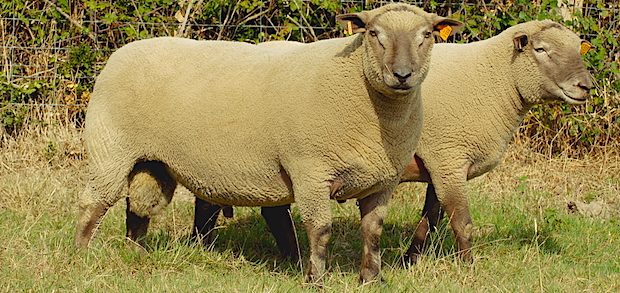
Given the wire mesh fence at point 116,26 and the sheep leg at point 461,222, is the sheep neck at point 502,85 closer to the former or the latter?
the sheep leg at point 461,222

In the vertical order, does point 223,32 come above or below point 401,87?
below

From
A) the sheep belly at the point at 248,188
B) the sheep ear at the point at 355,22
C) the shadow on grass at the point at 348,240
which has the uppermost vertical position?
the sheep ear at the point at 355,22

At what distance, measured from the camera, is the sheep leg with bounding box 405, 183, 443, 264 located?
628 cm

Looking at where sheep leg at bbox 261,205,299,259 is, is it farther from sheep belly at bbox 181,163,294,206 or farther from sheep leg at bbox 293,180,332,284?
sheep leg at bbox 293,180,332,284

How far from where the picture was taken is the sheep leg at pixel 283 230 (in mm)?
6184

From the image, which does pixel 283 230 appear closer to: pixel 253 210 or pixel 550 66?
pixel 253 210

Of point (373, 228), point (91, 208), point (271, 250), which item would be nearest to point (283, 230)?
point (271, 250)

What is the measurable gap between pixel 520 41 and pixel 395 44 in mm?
1637

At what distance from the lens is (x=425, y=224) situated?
6.33m

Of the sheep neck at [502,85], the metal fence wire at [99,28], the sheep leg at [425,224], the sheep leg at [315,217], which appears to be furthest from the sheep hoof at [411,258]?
the metal fence wire at [99,28]

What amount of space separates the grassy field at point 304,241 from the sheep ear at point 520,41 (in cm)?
127

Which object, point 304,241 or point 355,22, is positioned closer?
point 355,22

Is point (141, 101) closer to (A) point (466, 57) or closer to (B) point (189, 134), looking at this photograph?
(B) point (189, 134)

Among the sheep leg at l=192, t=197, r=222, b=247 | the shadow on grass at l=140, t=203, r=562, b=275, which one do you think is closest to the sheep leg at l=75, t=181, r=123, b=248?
the shadow on grass at l=140, t=203, r=562, b=275
